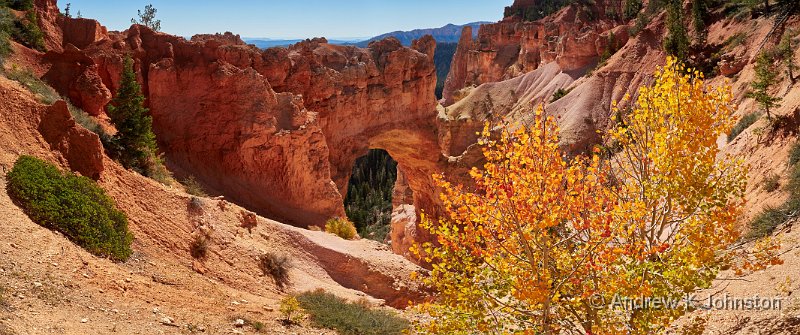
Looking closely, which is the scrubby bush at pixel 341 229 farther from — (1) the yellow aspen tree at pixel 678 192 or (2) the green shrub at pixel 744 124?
(2) the green shrub at pixel 744 124

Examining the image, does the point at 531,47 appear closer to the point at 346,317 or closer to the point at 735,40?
the point at 735,40

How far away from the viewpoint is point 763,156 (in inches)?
963

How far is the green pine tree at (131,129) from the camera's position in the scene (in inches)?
827

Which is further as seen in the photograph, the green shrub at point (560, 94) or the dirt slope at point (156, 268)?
the green shrub at point (560, 94)

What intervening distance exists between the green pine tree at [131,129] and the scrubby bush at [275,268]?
18.8 ft

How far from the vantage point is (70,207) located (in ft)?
48.1

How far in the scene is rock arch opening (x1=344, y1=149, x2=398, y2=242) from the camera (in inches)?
2675

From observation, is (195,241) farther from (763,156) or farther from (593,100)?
(593,100)

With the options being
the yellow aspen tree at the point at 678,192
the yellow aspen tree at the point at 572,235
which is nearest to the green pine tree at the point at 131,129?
the yellow aspen tree at the point at 572,235

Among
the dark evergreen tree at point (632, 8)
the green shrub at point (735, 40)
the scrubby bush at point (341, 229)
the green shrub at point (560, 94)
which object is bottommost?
the scrubby bush at point (341, 229)

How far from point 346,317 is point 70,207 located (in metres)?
8.18

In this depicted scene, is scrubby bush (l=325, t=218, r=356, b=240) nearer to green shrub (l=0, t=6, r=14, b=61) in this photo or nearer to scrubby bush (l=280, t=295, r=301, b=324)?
scrubby bush (l=280, t=295, r=301, b=324)

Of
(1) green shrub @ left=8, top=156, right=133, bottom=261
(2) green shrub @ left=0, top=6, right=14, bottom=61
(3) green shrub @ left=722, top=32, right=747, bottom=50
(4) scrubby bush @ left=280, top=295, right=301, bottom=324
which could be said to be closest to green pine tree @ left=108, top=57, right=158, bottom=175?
(2) green shrub @ left=0, top=6, right=14, bottom=61

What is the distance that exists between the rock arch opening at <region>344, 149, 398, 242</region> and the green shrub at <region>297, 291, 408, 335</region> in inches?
1429
